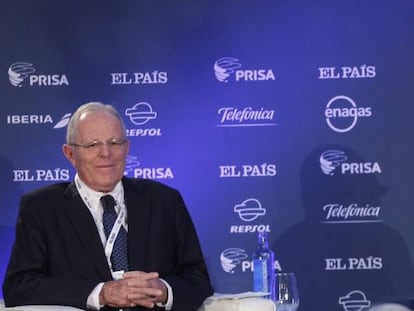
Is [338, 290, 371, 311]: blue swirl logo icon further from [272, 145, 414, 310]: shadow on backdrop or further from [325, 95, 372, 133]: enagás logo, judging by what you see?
[325, 95, 372, 133]: enagás logo

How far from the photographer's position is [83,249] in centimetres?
396

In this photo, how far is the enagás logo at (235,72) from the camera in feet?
17.4

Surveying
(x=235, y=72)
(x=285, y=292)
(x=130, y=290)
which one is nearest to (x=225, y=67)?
(x=235, y=72)

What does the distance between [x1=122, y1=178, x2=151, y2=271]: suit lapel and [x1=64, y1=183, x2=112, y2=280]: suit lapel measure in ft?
0.47

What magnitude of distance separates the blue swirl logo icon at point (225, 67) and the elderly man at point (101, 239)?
128cm

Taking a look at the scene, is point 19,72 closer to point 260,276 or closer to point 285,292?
point 260,276

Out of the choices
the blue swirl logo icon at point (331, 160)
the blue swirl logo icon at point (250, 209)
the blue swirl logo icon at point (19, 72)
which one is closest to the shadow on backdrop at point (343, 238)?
the blue swirl logo icon at point (331, 160)

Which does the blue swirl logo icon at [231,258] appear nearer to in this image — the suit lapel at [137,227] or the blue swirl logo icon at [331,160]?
the blue swirl logo icon at [331,160]

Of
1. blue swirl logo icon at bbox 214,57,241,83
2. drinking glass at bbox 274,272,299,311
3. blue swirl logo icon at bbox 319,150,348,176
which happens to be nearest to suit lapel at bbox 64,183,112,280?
drinking glass at bbox 274,272,299,311

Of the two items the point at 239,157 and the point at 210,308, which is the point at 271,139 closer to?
the point at 239,157

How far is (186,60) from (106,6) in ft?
1.98

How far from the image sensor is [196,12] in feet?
17.5

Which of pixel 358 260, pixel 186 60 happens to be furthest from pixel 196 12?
pixel 358 260

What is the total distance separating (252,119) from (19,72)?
58.2 inches
